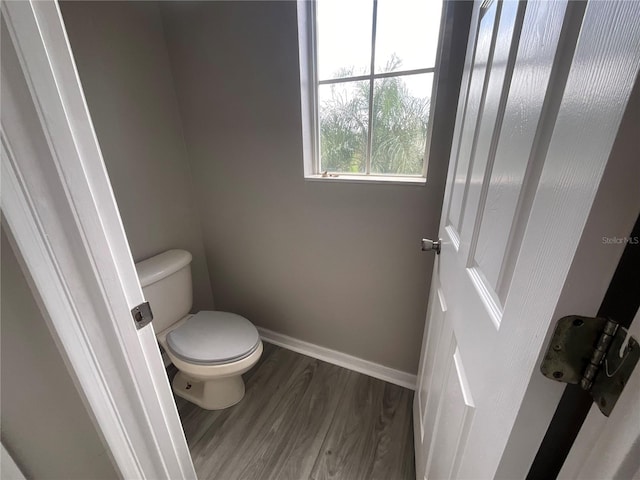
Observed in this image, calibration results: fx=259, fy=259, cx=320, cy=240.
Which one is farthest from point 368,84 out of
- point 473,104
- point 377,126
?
point 473,104

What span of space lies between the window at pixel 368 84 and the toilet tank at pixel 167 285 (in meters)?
0.89

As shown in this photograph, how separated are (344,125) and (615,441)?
131cm

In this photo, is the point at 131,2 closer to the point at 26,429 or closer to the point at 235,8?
the point at 235,8

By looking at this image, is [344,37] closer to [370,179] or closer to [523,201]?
[370,179]

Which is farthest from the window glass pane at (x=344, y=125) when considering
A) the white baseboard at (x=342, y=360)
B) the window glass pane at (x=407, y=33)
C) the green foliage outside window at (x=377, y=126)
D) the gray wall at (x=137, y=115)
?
the white baseboard at (x=342, y=360)

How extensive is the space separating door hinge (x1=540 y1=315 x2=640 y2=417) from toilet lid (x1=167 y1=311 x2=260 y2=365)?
1191 millimetres

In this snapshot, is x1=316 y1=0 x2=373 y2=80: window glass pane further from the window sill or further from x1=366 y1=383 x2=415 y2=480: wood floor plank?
x1=366 y1=383 x2=415 y2=480: wood floor plank

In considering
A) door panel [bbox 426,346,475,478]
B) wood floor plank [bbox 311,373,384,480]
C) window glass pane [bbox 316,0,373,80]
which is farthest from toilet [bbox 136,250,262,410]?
window glass pane [bbox 316,0,373,80]

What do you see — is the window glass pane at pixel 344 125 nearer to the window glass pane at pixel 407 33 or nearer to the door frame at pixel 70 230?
the window glass pane at pixel 407 33

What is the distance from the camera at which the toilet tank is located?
1310 millimetres

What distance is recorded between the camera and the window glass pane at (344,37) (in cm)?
112

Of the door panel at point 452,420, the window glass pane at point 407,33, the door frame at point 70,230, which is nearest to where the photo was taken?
the door frame at point 70,230

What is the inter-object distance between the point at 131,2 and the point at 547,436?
2021 millimetres

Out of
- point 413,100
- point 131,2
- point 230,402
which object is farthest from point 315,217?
point 131,2
